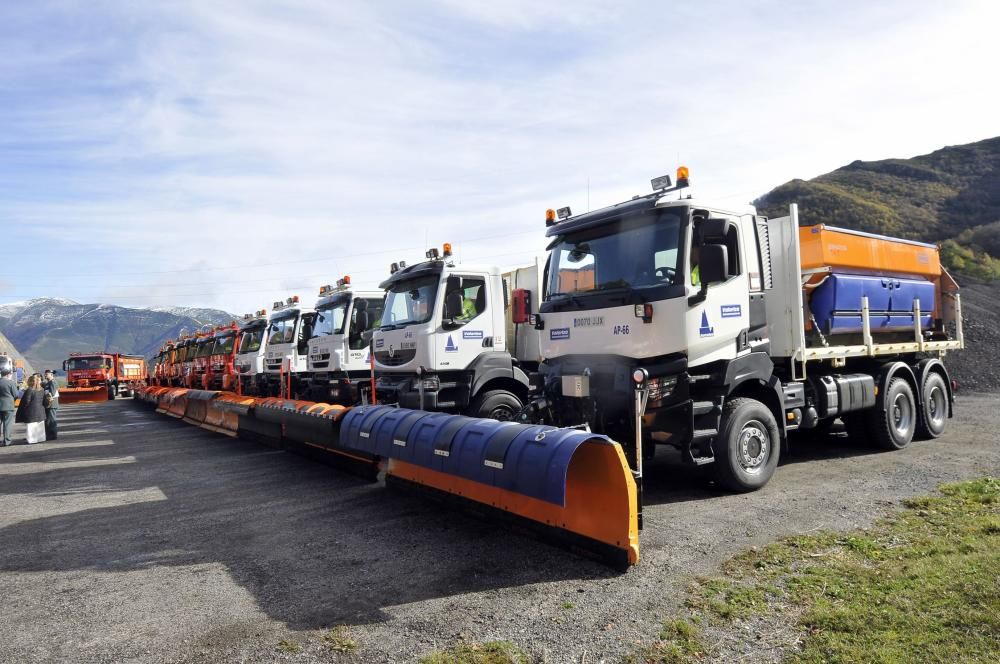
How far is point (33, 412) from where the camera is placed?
571 inches

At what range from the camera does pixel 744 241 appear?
6953 millimetres

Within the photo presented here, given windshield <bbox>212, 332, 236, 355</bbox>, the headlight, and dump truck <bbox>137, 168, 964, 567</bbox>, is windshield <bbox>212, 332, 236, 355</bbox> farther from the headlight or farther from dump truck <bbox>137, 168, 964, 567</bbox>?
the headlight

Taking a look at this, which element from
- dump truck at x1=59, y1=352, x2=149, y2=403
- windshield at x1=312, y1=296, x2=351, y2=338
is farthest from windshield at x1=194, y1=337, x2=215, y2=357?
dump truck at x1=59, y1=352, x2=149, y2=403

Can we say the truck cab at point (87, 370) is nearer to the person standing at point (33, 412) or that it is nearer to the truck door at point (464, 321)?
the person standing at point (33, 412)

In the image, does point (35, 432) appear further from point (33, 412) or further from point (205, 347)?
point (205, 347)

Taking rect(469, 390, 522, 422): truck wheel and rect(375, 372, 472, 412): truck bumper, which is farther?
rect(469, 390, 522, 422): truck wheel

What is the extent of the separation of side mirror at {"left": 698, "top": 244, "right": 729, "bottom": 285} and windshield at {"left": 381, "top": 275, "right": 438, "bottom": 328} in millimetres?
4382

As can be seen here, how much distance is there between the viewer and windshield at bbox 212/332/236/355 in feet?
65.3

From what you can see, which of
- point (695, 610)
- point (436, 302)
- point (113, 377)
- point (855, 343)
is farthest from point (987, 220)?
point (113, 377)

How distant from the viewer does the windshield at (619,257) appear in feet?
20.8

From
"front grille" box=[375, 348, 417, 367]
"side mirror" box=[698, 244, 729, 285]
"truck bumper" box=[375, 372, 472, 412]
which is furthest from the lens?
"front grille" box=[375, 348, 417, 367]

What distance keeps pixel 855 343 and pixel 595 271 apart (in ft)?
13.9

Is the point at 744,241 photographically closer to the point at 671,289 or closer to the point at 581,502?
the point at 671,289

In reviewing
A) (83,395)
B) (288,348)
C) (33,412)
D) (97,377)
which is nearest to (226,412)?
(288,348)
